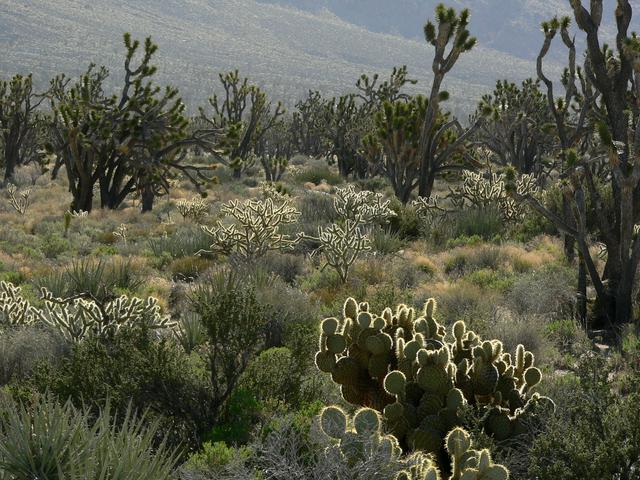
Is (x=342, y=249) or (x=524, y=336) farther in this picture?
(x=342, y=249)

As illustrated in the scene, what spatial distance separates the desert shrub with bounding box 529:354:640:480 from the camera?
425 cm

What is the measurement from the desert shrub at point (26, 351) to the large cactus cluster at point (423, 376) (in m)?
2.64

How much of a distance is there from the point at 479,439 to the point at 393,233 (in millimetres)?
10943

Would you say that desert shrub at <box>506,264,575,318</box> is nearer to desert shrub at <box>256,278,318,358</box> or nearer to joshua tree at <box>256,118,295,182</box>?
desert shrub at <box>256,278,318,358</box>

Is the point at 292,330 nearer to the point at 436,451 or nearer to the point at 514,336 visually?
the point at 514,336

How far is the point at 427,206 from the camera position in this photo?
16812mm

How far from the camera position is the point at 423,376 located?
519 cm

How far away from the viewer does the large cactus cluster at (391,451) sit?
3.96 metres

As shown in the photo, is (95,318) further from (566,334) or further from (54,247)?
(54,247)

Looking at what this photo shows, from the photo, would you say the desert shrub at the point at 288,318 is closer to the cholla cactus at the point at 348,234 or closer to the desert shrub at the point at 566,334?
the cholla cactus at the point at 348,234

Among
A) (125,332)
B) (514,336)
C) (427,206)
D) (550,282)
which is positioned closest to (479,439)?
(125,332)

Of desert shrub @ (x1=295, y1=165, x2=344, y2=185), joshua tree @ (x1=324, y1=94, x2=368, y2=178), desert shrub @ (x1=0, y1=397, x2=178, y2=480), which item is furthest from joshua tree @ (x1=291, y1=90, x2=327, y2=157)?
desert shrub @ (x1=0, y1=397, x2=178, y2=480)

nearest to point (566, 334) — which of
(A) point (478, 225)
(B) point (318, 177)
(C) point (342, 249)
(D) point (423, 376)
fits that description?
(C) point (342, 249)

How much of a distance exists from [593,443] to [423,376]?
1135mm
